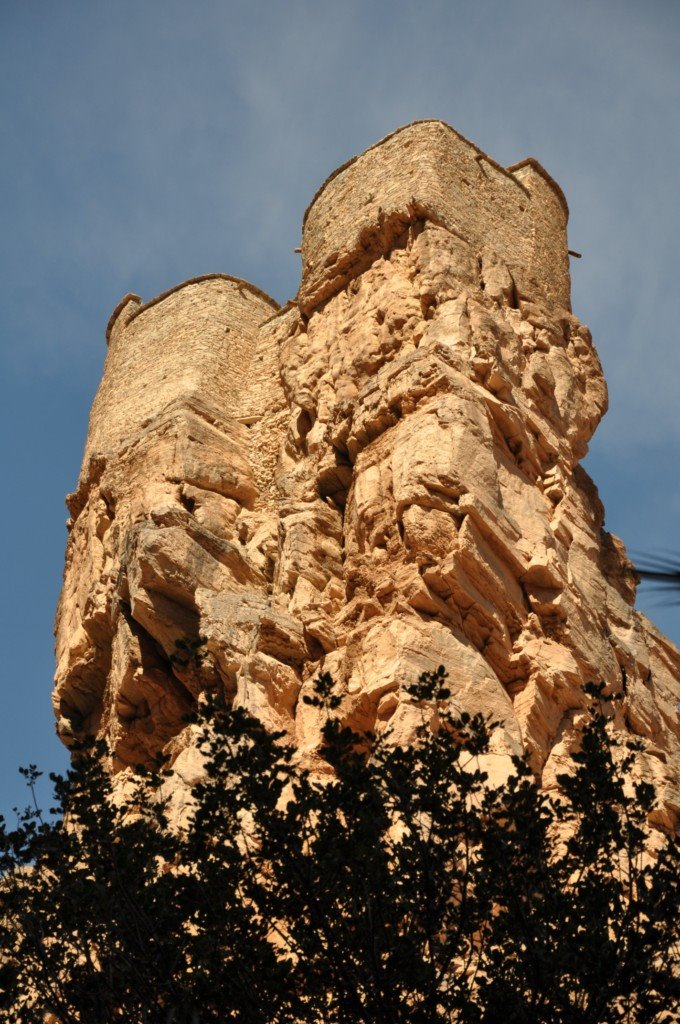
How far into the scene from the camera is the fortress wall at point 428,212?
1884 centimetres

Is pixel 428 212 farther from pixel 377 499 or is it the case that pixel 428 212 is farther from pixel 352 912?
pixel 352 912

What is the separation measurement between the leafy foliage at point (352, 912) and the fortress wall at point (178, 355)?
10.0m

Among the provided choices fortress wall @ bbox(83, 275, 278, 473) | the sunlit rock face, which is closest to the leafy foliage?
the sunlit rock face

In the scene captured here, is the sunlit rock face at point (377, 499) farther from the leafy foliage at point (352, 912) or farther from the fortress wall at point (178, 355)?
the leafy foliage at point (352, 912)

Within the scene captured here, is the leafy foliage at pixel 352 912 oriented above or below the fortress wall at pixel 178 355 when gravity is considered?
below

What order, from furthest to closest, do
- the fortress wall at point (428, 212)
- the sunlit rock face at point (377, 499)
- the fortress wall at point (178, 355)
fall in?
the fortress wall at point (178, 355), the fortress wall at point (428, 212), the sunlit rock face at point (377, 499)

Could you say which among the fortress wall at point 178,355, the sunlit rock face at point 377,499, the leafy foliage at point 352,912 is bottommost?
the leafy foliage at point 352,912

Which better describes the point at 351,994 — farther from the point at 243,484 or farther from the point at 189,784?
the point at 243,484

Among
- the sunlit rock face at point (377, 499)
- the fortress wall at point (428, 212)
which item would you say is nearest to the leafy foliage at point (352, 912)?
the sunlit rock face at point (377, 499)

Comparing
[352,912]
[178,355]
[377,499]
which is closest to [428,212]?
[178,355]

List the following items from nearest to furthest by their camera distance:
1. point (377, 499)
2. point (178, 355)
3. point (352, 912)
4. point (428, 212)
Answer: point (352, 912), point (377, 499), point (428, 212), point (178, 355)

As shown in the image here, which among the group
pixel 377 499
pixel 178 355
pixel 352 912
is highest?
pixel 178 355

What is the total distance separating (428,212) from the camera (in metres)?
18.5

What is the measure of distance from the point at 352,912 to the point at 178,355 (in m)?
12.7
